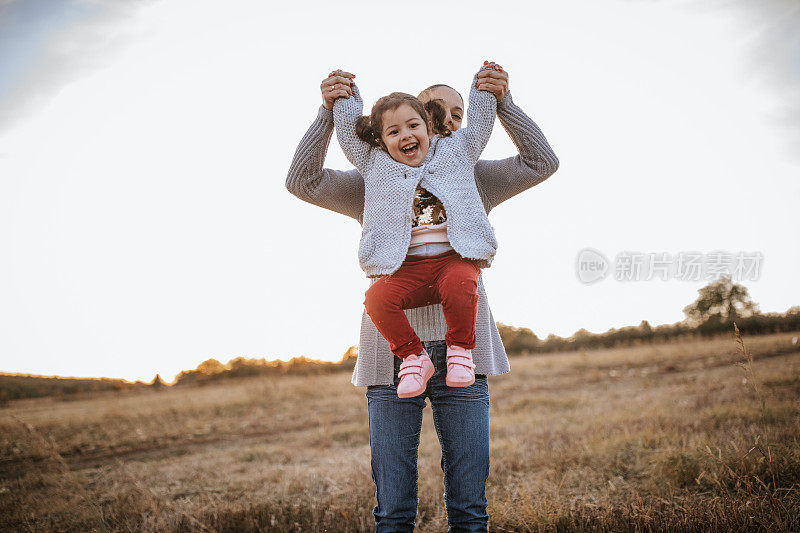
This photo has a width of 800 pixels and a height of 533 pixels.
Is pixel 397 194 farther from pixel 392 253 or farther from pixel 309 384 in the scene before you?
pixel 309 384

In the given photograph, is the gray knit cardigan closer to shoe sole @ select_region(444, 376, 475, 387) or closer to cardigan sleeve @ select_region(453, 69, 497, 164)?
cardigan sleeve @ select_region(453, 69, 497, 164)

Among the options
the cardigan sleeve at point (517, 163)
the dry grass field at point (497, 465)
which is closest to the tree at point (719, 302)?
the dry grass field at point (497, 465)

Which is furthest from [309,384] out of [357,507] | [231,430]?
[357,507]

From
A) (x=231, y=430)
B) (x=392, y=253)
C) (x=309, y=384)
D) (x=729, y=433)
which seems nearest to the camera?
(x=392, y=253)

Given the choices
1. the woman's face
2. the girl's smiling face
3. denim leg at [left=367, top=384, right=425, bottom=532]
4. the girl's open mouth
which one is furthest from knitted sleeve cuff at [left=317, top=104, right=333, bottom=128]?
denim leg at [left=367, top=384, right=425, bottom=532]

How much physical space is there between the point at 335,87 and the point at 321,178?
450mm

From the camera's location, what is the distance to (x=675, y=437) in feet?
16.5

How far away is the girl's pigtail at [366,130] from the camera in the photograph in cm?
241

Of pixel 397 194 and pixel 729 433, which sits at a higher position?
pixel 397 194

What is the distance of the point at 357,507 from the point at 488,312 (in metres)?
2.56

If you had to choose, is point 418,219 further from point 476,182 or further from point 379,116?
point 379,116

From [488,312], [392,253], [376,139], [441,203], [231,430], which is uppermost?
[376,139]

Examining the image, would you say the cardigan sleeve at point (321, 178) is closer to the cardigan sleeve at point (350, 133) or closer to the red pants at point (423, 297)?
the cardigan sleeve at point (350, 133)

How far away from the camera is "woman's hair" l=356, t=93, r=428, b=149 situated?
7.86ft
